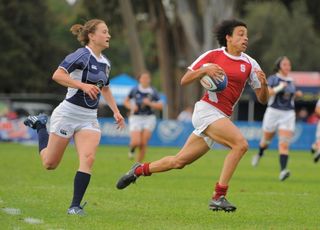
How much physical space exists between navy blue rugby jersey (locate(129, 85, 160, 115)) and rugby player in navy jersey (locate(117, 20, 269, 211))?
1008 centimetres

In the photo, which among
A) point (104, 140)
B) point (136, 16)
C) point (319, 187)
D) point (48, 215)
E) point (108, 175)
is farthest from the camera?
point (136, 16)

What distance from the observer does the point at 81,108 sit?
9734 millimetres

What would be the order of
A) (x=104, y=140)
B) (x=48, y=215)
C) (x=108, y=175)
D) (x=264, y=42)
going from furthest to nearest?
(x=264, y=42), (x=104, y=140), (x=108, y=175), (x=48, y=215)

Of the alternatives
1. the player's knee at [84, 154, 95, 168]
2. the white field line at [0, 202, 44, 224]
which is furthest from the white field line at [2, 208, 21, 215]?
the player's knee at [84, 154, 95, 168]

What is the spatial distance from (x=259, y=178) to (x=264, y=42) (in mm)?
66030

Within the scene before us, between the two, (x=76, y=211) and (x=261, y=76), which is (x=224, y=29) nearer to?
(x=261, y=76)

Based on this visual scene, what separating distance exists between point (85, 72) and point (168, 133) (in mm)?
26019

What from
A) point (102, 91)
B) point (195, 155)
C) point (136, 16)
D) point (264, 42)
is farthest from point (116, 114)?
point (264, 42)

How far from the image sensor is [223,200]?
993 cm

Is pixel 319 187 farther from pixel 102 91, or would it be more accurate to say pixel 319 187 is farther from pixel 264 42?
pixel 264 42

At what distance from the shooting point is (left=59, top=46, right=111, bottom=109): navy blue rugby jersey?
9.61 m

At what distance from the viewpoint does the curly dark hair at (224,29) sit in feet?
33.9

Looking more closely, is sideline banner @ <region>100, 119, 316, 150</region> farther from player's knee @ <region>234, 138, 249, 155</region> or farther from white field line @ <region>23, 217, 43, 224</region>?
white field line @ <region>23, 217, 43, 224</region>

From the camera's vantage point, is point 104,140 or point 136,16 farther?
point 136,16
